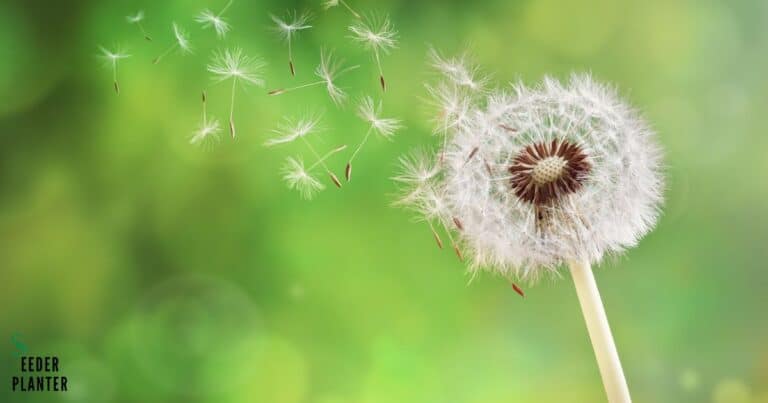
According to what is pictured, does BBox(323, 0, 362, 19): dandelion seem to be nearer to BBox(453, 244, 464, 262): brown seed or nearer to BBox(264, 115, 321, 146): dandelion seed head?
BBox(264, 115, 321, 146): dandelion seed head

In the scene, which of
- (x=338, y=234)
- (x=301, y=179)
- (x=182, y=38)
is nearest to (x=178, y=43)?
(x=182, y=38)

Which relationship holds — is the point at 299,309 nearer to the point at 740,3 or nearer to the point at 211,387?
the point at 211,387

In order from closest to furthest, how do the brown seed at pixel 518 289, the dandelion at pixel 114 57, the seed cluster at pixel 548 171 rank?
the seed cluster at pixel 548 171 → the brown seed at pixel 518 289 → the dandelion at pixel 114 57

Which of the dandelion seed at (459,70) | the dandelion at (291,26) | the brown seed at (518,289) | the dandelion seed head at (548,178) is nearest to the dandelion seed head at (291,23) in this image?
the dandelion at (291,26)

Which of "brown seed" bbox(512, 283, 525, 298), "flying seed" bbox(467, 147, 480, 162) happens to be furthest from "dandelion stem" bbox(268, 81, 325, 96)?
"brown seed" bbox(512, 283, 525, 298)

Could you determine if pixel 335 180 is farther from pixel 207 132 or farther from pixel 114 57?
pixel 114 57

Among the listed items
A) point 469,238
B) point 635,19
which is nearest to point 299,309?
point 469,238

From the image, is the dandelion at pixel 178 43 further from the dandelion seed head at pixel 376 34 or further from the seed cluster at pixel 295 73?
the dandelion seed head at pixel 376 34
